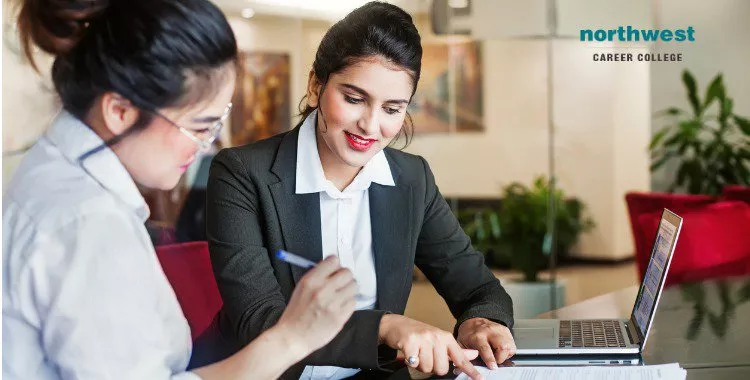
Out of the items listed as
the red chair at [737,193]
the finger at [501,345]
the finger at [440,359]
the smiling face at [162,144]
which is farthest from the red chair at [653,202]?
the smiling face at [162,144]

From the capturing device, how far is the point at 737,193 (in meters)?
5.25

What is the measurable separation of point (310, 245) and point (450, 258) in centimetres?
34

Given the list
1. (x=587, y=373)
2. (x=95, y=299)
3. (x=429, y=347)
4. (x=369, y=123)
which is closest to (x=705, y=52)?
(x=369, y=123)

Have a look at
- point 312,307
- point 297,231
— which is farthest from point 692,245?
point 312,307

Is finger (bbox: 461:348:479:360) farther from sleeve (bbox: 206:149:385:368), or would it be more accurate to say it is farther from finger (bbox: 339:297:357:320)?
finger (bbox: 339:297:357:320)

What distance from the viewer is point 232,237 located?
1.76 meters

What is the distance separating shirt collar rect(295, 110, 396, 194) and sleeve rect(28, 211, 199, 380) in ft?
2.69

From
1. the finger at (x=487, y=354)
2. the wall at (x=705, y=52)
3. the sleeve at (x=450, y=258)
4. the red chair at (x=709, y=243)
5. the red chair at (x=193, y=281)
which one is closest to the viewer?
the finger at (x=487, y=354)

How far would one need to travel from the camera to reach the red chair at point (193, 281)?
85.8 inches

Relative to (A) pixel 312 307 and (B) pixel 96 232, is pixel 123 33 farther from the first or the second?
(A) pixel 312 307

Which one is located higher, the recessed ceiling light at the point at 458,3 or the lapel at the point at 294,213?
the recessed ceiling light at the point at 458,3

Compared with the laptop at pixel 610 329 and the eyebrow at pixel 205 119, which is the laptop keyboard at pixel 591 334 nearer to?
the laptop at pixel 610 329

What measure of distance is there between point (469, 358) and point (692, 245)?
2007 mm

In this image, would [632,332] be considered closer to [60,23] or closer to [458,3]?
[60,23]
